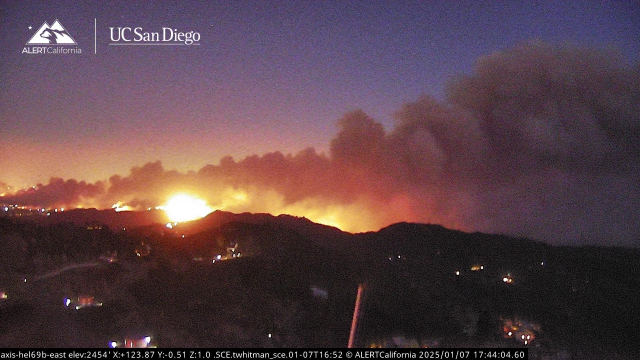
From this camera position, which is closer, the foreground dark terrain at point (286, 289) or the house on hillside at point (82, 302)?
the house on hillside at point (82, 302)

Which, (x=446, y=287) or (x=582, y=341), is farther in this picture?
(x=446, y=287)

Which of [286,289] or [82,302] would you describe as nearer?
[82,302]

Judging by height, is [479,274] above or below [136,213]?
below

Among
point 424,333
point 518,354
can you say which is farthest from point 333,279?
point 518,354

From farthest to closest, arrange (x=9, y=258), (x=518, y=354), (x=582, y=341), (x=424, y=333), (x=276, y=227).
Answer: (x=276, y=227), (x=582, y=341), (x=424, y=333), (x=9, y=258), (x=518, y=354)

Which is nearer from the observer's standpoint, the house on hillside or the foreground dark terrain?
the house on hillside

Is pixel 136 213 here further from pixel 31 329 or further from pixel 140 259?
pixel 31 329

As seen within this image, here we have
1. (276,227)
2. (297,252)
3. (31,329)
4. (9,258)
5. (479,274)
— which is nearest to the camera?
(31,329)

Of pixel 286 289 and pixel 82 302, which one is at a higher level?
pixel 82 302
